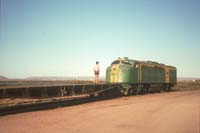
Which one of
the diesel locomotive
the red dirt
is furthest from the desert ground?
the diesel locomotive

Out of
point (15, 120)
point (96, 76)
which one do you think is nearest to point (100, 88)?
point (96, 76)

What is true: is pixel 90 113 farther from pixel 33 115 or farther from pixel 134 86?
pixel 134 86

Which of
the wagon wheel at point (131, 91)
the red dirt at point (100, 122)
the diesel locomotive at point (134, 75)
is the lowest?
the red dirt at point (100, 122)

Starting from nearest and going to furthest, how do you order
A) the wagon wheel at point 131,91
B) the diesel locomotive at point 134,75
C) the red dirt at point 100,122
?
1. the red dirt at point 100,122
2. the wagon wheel at point 131,91
3. the diesel locomotive at point 134,75

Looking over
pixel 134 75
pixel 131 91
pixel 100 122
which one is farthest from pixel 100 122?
pixel 134 75

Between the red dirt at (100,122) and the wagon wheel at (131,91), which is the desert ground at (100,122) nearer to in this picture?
the red dirt at (100,122)

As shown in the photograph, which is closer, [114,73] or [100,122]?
[100,122]

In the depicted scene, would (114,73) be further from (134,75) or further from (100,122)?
(100,122)

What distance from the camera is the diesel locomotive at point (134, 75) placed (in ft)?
68.8

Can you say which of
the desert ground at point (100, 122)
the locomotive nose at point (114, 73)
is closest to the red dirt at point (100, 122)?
the desert ground at point (100, 122)

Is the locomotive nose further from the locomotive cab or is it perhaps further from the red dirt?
the red dirt

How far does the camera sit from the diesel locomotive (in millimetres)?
20969

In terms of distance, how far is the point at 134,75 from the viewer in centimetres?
2141

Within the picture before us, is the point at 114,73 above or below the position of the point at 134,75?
above
